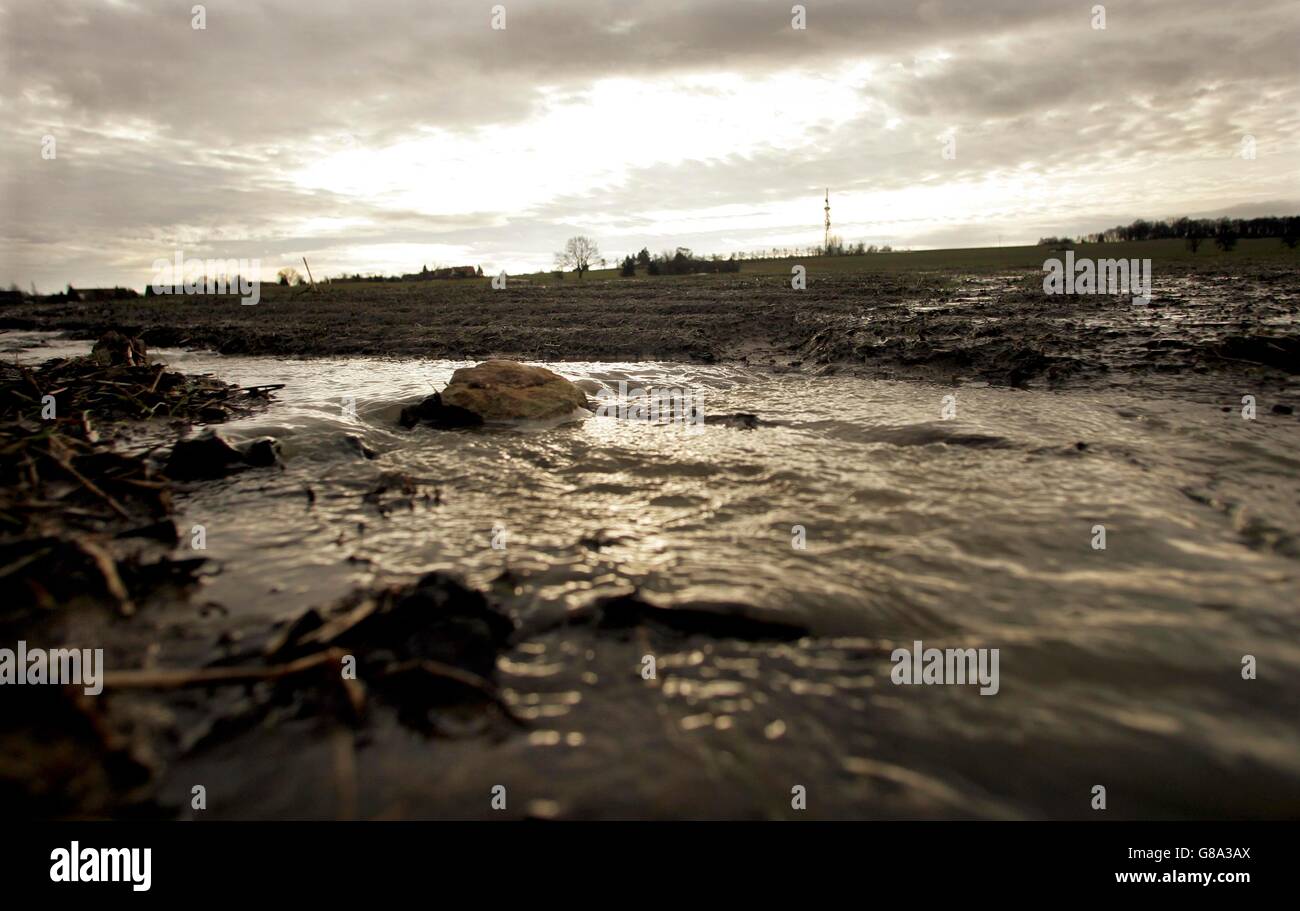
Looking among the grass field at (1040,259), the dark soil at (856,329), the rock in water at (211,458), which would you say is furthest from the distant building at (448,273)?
the rock in water at (211,458)

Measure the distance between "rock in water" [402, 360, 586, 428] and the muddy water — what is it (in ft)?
2.14

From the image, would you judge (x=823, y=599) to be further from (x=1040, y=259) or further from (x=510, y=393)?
(x=1040, y=259)

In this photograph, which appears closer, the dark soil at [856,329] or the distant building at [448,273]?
the dark soil at [856,329]

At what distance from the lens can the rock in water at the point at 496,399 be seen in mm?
6875

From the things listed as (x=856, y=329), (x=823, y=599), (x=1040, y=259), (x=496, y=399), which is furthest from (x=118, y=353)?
(x=1040, y=259)

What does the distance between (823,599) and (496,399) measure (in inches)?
193

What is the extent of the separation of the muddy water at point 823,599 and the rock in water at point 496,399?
0.65 metres

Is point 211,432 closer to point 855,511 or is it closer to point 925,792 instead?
point 855,511

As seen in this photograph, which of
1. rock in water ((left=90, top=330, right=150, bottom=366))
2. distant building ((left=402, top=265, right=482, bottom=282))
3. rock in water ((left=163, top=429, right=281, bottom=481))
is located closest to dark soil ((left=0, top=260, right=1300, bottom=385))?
rock in water ((left=90, top=330, right=150, bottom=366))

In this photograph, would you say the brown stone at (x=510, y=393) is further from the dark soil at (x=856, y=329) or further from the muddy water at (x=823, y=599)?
the dark soil at (x=856, y=329)

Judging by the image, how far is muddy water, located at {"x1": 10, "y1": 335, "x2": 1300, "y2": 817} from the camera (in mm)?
2045

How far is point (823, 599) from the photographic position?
10.2 ft
